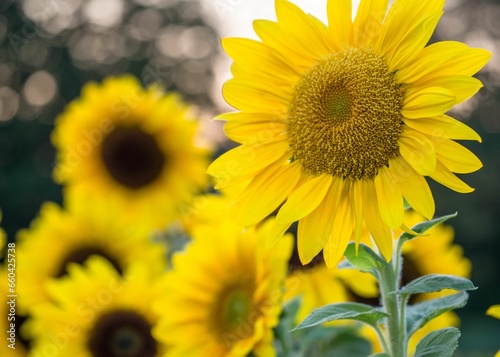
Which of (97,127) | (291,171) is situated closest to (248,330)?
(291,171)

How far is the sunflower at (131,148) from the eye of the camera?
12.9 ft

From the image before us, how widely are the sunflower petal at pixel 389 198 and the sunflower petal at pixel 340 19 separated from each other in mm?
261

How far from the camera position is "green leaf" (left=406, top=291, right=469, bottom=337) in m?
1.44

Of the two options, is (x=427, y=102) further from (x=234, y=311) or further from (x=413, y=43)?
(x=234, y=311)

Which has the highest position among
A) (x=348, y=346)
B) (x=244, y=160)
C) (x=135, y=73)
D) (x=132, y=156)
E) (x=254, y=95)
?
(x=135, y=73)

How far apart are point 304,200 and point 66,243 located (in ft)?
7.77

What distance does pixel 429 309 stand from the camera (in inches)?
59.5

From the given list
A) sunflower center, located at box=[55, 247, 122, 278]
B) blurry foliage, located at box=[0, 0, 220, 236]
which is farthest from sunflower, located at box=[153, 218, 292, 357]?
blurry foliage, located at box=[0, 0, 220, 236]

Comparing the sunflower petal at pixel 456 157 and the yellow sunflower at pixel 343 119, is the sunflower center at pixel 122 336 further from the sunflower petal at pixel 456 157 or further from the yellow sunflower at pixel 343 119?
the sunflower petal at pixel 456 157

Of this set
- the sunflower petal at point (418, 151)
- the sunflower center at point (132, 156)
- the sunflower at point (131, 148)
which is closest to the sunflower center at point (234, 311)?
the sunflower petal at point (418, 151)

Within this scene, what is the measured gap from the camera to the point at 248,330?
2143 mm

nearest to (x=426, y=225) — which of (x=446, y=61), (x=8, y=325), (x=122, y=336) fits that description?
(x=446, y=61)

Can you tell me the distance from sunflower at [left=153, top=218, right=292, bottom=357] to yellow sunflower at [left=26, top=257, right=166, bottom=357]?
0.46 m

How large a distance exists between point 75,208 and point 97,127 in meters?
0.47
